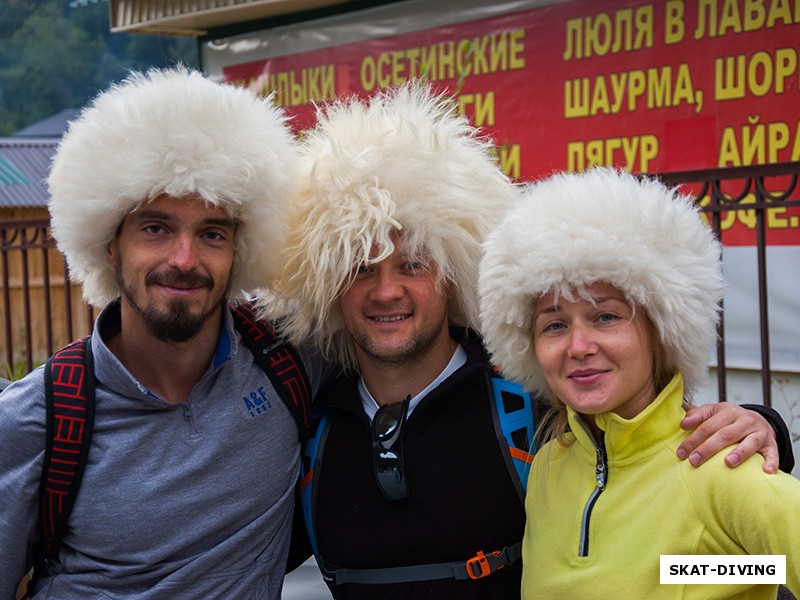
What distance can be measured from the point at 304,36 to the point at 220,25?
0.92 meters

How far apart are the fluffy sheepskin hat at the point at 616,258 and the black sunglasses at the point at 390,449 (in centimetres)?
50

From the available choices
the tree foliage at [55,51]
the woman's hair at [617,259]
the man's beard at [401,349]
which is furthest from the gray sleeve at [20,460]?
the tree foliage at [55,51]

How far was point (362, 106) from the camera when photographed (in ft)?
10.1

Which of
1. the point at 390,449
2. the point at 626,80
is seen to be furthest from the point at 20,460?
the point at 626,80

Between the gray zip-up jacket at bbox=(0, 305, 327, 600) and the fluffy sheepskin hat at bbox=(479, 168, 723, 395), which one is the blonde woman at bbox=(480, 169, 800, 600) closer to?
the fluffy sheepskin hat at bbox=(479, 168, 723, 395)

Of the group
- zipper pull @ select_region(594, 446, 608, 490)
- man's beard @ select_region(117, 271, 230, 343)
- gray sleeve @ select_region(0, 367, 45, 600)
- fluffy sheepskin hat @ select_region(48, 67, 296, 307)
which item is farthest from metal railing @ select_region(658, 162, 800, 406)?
gray sleeve @ select_region(0, 367, 45, 600)

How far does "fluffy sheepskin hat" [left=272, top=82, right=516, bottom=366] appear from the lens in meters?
2.81

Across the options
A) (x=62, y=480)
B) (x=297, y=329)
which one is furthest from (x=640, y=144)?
(x=62, y=480)

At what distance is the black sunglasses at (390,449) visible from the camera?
2707mm

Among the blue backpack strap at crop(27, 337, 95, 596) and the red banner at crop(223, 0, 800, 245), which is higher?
the red banner at crop(223, 0, 800, 245)

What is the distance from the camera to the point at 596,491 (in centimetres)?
226

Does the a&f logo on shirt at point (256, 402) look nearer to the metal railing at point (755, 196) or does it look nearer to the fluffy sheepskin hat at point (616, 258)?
the fluffy sheepskin hat at point (616, 258)

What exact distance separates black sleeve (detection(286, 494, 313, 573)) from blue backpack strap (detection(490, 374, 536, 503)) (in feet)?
2.12

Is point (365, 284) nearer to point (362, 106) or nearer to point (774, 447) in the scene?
point (362, 106)
